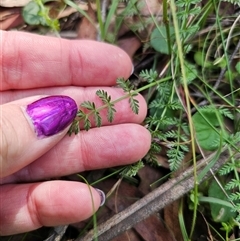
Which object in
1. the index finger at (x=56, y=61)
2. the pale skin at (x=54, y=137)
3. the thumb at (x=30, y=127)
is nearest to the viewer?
the thumb at (x=30, y=127)

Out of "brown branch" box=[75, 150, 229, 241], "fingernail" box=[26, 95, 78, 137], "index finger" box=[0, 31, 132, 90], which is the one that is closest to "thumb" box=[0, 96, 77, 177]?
"fingernail" box=[26, 95, 78, 137]

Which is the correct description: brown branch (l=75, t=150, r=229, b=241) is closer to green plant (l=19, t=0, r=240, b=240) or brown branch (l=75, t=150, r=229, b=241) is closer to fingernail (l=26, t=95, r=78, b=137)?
green plant (l=19, t=0, r=240, b=240)

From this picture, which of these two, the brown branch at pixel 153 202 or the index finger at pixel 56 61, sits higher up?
the index finger at pixel 56 61

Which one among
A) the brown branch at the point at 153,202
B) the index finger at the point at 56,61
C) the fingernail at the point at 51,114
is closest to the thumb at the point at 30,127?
the fingernail at the point at 51,114

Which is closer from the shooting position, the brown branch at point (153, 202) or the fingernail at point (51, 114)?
the fingernail at point (51, 114)

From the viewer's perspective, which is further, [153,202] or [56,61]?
[56,61]

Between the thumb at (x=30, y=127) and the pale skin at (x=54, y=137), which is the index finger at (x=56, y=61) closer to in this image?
the pale skin at (x=54, y=137)

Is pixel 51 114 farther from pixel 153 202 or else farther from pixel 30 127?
pixel 153 202

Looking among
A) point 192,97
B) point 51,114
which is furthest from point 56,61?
point 192,97

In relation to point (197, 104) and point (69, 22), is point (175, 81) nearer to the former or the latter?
point (197, 104)
